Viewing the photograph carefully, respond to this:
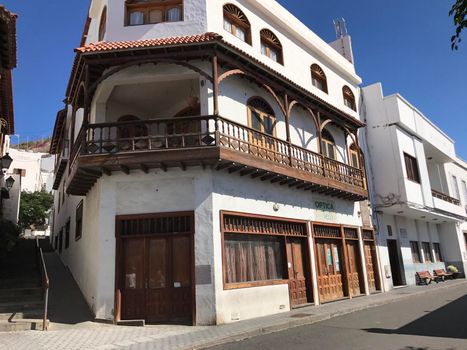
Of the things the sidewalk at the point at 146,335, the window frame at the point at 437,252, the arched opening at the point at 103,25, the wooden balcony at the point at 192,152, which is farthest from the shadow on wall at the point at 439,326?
the window frame at the point at 437,252

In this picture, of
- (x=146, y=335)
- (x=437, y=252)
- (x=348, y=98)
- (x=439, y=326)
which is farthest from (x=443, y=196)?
(x=146, y=335)

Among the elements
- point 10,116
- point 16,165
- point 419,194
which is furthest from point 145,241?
point 16,165

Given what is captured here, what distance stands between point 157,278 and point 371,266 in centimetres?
1158

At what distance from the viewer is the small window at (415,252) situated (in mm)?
23266

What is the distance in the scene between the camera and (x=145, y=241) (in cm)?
1091

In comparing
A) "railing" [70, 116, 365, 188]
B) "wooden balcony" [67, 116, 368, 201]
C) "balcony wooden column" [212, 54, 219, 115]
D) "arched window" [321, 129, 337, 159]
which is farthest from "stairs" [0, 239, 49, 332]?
"arched window" [321, 129, 337, 159]

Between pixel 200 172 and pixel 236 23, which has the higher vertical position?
pixel 236 23

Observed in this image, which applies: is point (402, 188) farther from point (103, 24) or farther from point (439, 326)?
point (103, 24)

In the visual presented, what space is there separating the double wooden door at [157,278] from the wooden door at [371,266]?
34.1 ft

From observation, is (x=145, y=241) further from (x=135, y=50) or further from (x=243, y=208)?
(x=135, y=50)

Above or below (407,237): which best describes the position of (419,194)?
above

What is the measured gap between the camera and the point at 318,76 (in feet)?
59.4

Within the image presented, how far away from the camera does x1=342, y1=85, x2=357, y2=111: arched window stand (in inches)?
794

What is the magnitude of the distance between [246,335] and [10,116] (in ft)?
49.1
